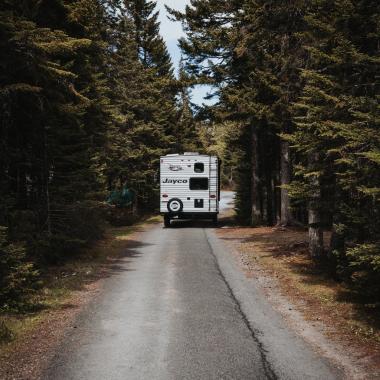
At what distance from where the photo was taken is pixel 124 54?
108 feet

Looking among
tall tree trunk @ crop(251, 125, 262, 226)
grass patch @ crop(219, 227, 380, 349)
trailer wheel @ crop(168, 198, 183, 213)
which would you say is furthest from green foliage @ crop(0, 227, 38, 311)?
tall tree trunk @ crop(251, 125, 262, 226)

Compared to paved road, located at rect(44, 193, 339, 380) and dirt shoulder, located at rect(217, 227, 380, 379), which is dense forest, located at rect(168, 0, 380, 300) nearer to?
dirt shoulder, located at rect(217, 227, 380, 379)

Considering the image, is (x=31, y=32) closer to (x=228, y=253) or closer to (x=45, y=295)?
(x=45, y=295)

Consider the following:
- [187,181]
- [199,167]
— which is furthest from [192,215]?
[199,167]

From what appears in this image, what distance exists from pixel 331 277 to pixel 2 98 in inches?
373

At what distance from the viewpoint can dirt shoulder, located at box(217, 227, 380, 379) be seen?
22.7 feet

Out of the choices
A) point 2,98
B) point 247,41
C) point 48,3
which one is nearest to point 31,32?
point 2,98

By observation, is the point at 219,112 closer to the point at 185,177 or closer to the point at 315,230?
the point at 185,177

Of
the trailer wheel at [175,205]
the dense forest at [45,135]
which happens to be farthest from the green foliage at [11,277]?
the trailer wheel at [175,205]

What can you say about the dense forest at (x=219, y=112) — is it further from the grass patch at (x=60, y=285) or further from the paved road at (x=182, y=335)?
the paved road at (x=182, y=335)

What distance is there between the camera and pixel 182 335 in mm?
7621

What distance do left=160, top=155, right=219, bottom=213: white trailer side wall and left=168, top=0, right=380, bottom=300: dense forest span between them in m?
2.51

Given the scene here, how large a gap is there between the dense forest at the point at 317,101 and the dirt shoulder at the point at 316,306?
0.63 meters

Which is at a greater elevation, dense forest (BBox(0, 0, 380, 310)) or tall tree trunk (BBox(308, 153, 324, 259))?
dense forest (BBox(0, 0, 380, 310))
